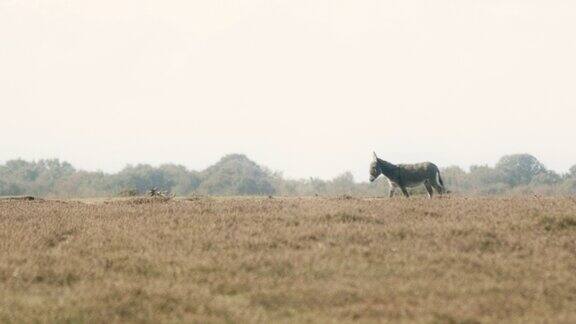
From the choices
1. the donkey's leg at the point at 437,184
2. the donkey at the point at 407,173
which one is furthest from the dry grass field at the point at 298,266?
the donkey's leg at the point at 437,184

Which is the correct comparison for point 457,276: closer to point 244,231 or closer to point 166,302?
point 166,302

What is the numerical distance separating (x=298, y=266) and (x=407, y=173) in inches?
700

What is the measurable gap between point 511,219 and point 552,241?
2987mm

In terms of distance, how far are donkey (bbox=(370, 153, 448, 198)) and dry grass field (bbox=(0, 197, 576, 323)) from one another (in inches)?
328

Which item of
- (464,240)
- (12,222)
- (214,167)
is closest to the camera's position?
(464,240)

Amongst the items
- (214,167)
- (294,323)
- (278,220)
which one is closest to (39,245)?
(278,220)

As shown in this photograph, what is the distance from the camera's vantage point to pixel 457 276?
580 inches

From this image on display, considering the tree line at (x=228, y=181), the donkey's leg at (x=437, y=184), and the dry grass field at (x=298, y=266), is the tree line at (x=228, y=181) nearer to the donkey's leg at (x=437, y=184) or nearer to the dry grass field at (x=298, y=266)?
the donkey's leg at (x=437, y=184)

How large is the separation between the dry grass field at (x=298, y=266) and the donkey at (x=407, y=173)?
328 inches

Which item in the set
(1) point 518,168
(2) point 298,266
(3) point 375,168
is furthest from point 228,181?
(2) point 298,266

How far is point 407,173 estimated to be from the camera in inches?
1284

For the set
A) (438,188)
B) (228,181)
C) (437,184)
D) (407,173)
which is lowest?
(438,188)

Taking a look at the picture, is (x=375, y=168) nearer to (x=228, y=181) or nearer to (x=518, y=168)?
(x=228, y=181)

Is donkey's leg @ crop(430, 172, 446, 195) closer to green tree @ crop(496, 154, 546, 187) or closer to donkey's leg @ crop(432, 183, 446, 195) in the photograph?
donkey's leg @ crop(432, 183, 446, 195)
